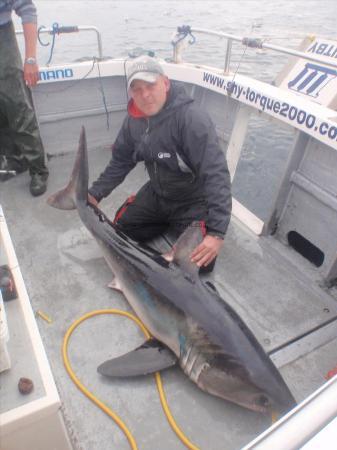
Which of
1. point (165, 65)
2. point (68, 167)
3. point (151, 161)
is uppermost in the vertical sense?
point (165, 65)

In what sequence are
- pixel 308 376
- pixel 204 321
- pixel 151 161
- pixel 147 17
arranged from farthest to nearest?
pixel 147 17 < pixel 151 161 < pixel 308 376 < pixel 204 321

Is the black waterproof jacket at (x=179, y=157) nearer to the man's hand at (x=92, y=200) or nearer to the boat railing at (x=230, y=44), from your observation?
the man's hand at (x=92, y=200)

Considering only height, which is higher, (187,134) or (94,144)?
(187,134)

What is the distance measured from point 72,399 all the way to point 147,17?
2796cm

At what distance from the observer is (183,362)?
2.46 meters

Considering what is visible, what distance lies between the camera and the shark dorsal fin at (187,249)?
2615mm

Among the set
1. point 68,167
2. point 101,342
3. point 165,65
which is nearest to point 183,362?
point 101,342

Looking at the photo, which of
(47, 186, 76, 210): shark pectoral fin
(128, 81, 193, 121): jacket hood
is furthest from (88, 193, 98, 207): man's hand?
(128, 81, 193, 121): jacket hood

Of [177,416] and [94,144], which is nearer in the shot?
[177,416]

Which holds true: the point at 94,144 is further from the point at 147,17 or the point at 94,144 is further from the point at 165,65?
the point at 147,17

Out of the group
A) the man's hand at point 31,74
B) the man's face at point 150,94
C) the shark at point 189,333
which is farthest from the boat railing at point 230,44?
the shark at point 189,333

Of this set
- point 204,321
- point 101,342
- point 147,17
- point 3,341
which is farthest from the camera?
point 147,17

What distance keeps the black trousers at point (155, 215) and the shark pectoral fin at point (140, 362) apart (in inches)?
39.0

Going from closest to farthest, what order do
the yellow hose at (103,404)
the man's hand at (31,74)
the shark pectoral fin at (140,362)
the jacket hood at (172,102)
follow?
1. the yellow hose at (103,404)
2. the shark pectoral fin at (140,362)
3. the jacket hood at (172,102)
4. the man's hand at (31,74)
